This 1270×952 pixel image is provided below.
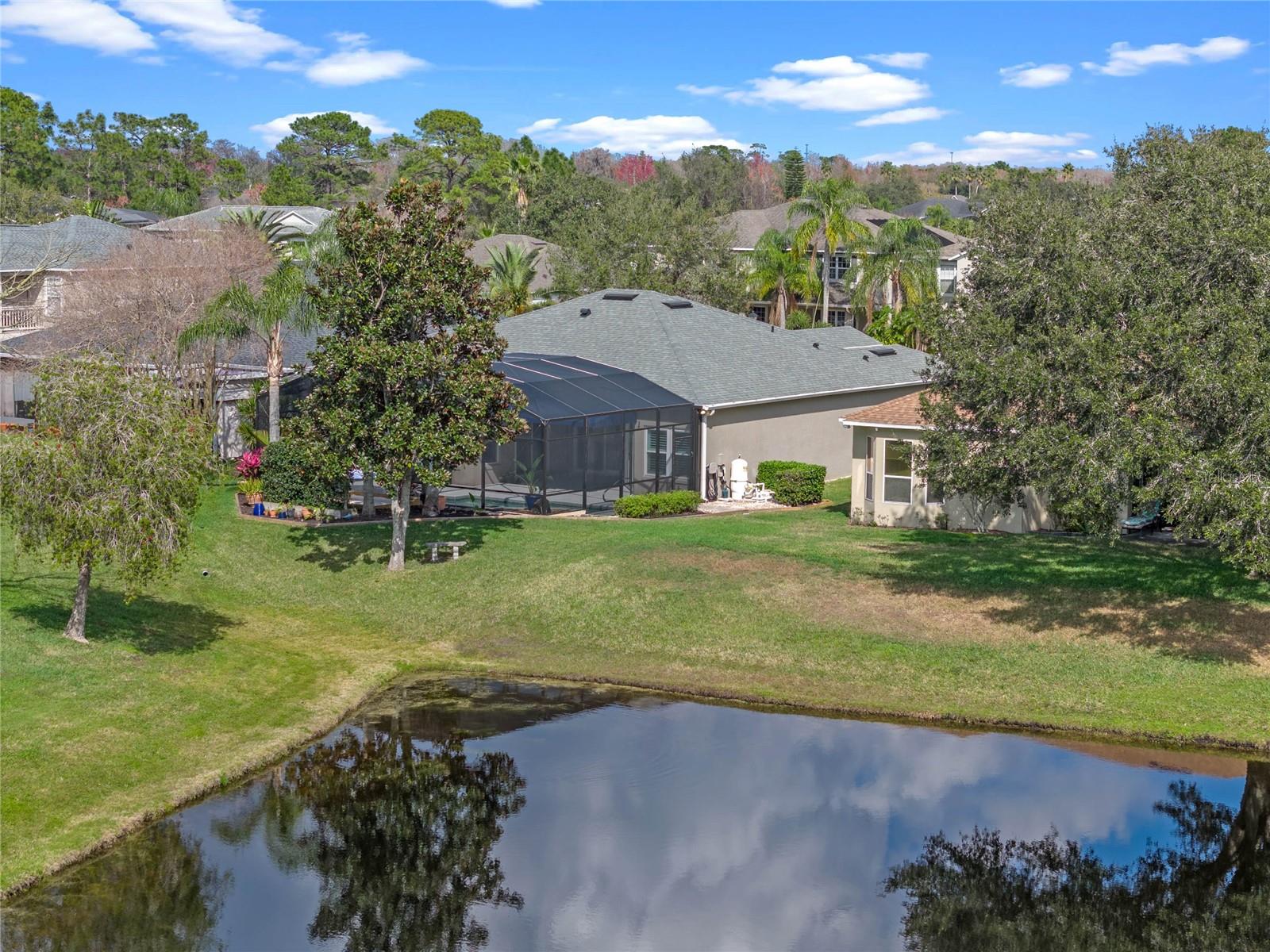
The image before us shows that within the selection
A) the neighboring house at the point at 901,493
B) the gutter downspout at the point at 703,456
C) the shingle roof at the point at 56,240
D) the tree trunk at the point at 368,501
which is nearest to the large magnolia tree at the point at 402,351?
the tree trunk at the point at 368,501

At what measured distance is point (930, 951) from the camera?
13.2 metres

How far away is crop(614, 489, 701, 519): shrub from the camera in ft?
111

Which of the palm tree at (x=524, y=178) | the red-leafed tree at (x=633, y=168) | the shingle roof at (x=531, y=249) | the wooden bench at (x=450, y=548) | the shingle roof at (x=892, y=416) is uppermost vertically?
the red-leafed tree at (x=633, y=168)

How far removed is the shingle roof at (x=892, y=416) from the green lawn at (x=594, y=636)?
10.3 feet

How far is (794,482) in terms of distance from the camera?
37.2m

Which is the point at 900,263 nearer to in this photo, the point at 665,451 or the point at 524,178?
the point at 665,451

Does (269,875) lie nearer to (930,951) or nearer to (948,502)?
(930,951)

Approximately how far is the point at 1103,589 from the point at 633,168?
6327 inches

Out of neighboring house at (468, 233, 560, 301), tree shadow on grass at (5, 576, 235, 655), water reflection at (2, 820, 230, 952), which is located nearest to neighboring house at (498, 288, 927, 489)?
neighboring house at (468, 233, 560, 301)

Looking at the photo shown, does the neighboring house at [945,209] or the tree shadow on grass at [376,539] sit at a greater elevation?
the neighboring house at [945,209]

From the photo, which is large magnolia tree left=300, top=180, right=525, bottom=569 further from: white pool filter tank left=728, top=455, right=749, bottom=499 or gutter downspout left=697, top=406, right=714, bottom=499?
white pool filter tank left=728, top=455, right=749, bottom=499

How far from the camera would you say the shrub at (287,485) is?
31453 millimetres

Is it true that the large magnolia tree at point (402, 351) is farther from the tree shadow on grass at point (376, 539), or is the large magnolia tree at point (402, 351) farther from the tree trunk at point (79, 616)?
the tree trunk at point (79, 616)

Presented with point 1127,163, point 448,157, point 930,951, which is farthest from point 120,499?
point 448,157
